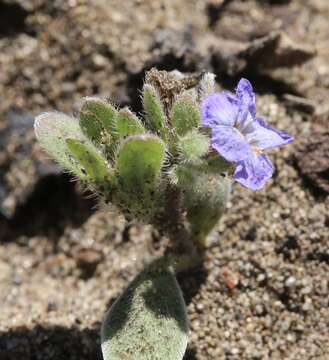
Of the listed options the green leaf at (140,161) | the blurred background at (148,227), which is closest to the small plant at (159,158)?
the green leaf at (140,161)

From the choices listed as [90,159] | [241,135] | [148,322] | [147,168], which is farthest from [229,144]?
[148,322]

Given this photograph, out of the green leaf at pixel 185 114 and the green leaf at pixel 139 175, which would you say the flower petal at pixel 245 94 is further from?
the green leaf at pixel 139 175

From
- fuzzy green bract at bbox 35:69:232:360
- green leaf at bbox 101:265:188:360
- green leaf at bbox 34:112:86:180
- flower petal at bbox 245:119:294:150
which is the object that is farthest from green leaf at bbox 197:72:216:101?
green leaf at bbox 101:265:188:360

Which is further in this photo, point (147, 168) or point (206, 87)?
point (206, 87)

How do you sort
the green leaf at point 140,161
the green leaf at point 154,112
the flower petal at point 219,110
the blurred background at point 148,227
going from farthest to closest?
the blurred background at point 148,227 < the green leaf at point 154,112 < the flower petal at point 219,110 < the green leaf at point 140,161

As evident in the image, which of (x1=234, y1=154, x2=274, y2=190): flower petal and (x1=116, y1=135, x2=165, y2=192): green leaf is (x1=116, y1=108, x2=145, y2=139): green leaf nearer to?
(x1=116, y1=135, x2=165, y2=192): green leaf

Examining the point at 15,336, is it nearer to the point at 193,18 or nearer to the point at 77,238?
the point at 77,238

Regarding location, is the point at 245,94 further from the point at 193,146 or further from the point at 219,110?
the point at 193,146
